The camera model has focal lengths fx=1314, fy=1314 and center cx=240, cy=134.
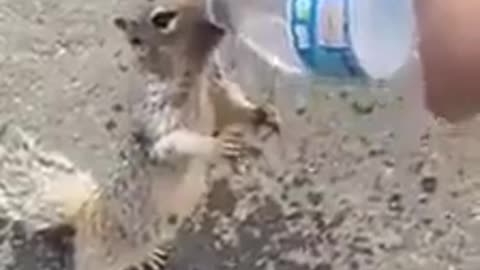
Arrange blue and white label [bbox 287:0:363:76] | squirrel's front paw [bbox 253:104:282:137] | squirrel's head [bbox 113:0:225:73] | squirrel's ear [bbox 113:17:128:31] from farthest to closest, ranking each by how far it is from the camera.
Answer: squirrel's front paw [bbox 253:104:282:137], squirrel's ear [bbox 113:17:128:31], squirrel's head [bbox 113:0:225:73], blue and white label [bbox 287:0:363:76]

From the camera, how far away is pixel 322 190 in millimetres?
1650

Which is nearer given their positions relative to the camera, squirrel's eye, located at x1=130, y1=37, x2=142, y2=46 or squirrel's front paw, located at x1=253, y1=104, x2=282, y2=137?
squirrel's eye, located at x1=130, y1=37, x2=142, y2=46

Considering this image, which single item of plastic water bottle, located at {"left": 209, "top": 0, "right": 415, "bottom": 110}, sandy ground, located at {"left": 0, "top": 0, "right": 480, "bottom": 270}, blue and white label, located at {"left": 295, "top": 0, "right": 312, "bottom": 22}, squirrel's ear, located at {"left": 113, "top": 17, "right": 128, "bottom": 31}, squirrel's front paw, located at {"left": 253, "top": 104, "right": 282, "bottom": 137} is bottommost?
sandy ground, located at {"left": 0, "top": 0, "right": 480, "bottom": 270}

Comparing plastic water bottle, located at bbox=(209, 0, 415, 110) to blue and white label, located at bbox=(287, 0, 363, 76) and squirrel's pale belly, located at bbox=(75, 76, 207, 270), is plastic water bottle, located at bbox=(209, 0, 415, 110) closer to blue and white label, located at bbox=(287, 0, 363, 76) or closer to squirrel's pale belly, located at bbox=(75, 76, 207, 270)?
blue and white label, located at bbox=(287, 0, 363, 76)

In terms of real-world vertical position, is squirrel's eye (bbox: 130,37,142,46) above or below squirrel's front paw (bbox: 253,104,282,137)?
above

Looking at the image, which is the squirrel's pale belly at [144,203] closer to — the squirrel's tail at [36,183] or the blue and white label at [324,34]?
the squirrel's tail at [36,183]

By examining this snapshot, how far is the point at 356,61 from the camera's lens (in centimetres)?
91

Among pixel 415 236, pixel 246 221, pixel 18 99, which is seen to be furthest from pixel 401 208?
pixel 18 99

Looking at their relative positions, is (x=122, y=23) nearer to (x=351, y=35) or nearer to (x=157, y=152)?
(x=157, y=152)

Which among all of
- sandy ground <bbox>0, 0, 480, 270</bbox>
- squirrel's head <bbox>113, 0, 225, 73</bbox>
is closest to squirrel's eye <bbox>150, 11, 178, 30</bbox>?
squirrel's head <bbox>113, 0, 225, 73</bbox>

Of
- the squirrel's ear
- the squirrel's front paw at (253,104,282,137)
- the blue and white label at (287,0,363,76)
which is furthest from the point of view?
the squirrel's front paw at (253,104,282,137)

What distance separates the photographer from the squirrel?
1.54 metres

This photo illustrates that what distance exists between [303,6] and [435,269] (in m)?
0.75

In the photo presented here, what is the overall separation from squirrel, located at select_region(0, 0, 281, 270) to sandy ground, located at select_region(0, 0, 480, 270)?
38 mm
